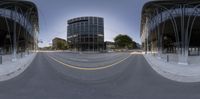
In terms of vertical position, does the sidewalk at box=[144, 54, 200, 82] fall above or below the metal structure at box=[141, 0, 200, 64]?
below

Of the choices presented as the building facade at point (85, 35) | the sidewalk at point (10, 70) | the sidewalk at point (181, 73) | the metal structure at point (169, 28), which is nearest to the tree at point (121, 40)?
the building facade at point (85, 35)

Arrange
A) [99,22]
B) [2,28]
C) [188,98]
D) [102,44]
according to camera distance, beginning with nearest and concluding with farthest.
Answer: [188,98]
[2,28]
[99,22]
[102,44]

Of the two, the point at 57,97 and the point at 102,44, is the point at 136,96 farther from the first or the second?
the point at 102,44

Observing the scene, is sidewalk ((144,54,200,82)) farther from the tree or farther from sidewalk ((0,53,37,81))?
the tree

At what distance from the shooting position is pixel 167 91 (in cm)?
771

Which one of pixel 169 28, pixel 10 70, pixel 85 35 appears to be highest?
pixel 85 35

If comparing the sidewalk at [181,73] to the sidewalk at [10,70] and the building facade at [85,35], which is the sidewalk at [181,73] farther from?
the building facade at [85,35]

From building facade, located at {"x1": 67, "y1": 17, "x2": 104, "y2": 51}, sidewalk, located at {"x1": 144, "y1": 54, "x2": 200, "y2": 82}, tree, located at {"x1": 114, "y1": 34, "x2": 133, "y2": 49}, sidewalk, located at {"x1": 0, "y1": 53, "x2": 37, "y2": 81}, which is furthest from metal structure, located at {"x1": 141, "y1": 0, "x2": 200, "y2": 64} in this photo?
tree, located at {"x1": 114, "y1": 34, "x2": 133, "y2": 49}

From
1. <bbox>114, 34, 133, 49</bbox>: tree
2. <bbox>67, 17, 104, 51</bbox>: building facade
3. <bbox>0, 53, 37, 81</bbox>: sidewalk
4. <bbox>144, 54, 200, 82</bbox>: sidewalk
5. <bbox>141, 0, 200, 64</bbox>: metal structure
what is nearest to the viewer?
<bbox>144, 54, 200, 82</bbox>: sidewalk

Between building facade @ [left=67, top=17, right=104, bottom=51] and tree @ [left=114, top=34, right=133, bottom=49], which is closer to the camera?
building facade @ [left=67, top=17, right=104, bottom=51]

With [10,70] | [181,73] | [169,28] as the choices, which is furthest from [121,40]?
[181,73]

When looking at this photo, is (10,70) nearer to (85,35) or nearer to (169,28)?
(169,28)

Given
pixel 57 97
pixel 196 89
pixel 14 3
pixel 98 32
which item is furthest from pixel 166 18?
pixel 98 32

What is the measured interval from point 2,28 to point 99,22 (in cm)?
4418
